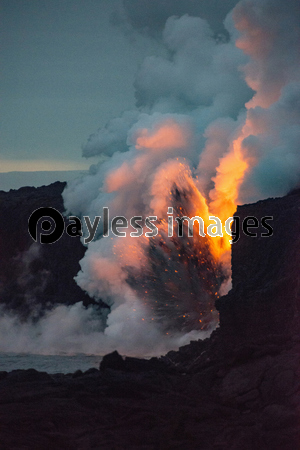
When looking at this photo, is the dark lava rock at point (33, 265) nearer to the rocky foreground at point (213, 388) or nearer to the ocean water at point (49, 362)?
the ocean water at point (49, 362)

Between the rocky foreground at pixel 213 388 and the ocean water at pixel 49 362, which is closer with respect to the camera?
the rocky foreground at pixel 213 388

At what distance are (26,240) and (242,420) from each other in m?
51.7

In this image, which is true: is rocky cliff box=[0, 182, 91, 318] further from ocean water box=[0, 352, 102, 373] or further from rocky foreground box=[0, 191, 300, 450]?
rocky foreground box=[0, 191, 300, 450]

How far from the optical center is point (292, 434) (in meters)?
21.9

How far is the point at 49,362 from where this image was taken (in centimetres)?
4838

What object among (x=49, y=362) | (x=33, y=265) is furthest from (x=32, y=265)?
(x=49, y=362)

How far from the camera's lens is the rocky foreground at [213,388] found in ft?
74.7

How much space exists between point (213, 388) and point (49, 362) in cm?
2320

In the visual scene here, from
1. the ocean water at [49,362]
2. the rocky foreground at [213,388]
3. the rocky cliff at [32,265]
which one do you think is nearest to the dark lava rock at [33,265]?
the rocky cliff at [32,265]

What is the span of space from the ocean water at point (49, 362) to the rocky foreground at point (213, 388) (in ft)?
32.9

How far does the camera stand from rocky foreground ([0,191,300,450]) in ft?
74.7

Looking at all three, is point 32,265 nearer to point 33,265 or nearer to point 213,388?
A: point 33,265

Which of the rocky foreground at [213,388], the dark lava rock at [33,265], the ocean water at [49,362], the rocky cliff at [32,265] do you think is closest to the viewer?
the rocky foreground at [213,388]

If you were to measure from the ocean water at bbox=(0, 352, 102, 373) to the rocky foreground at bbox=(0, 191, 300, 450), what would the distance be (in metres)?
10.0
